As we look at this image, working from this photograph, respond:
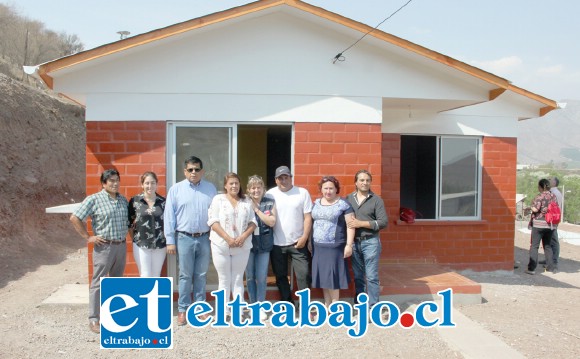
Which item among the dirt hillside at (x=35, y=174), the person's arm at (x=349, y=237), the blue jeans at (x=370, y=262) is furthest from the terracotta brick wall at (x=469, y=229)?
the dirt hillside at (x=35, y=174)

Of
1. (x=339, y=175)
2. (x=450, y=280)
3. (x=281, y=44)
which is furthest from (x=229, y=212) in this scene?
(x=450, y=280)

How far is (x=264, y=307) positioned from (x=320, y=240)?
983 mm

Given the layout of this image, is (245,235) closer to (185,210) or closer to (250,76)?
(185,210)

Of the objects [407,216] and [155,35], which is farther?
[407,216]

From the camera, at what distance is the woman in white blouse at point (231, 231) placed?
5145 mm

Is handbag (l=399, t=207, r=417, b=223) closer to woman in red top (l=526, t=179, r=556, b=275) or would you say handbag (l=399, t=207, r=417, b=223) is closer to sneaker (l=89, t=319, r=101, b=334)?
woman in red top (l=526, t=179, r=556, b=275)

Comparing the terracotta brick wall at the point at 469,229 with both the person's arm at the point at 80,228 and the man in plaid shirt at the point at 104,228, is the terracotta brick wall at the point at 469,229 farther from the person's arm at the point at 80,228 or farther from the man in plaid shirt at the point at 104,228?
the person's arm at the point at 80,228

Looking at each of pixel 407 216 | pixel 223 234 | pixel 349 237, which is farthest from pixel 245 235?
pixel 407 216

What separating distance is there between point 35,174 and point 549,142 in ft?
592

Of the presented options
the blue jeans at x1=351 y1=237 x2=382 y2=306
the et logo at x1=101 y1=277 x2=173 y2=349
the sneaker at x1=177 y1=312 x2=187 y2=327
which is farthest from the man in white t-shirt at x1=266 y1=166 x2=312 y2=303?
the et logo at x1=101 y1=277 x2=173 y2=349

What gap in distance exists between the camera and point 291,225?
213 inches

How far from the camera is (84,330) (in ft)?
17.1

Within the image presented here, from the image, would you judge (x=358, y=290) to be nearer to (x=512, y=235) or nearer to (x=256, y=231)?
(x=256, y=231)

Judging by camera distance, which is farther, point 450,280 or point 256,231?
point 450,280
